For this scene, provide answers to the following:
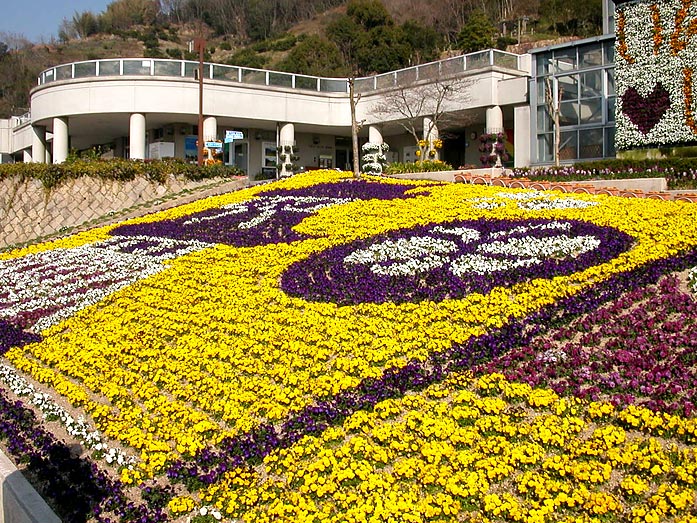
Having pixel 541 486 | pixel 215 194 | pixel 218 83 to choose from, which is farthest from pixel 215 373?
pixel 218 83

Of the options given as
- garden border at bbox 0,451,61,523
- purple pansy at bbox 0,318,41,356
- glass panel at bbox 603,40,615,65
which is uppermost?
glass panel at bbox 603,40,615,65

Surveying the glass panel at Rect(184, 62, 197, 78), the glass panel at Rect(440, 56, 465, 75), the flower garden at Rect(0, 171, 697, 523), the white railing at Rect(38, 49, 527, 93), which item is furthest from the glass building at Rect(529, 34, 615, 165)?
the glass panel at Rect(184, 62, 197, 78)

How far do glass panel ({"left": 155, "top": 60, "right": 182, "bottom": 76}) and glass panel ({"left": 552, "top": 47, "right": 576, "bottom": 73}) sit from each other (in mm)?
17516

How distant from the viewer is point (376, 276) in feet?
32.6

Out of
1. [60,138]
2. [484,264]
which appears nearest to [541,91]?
[484,264]

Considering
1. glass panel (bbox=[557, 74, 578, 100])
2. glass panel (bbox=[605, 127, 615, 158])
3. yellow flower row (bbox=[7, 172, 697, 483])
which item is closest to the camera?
yellow flower row (bbox=[7, 172, 697, 483])

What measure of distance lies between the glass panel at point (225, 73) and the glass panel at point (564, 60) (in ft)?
51.2

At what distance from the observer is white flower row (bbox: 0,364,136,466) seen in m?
6.21

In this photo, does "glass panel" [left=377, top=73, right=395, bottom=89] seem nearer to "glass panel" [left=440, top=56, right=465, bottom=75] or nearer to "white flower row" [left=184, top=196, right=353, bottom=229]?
"glass panel" [left=440, top=56, right=465, bottom=75]

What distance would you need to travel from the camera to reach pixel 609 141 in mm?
26266

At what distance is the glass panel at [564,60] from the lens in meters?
27.5

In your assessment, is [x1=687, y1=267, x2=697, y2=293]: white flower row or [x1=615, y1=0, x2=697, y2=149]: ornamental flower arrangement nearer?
[x1=687, y1=267, x2=697, y2=293]: white flower row

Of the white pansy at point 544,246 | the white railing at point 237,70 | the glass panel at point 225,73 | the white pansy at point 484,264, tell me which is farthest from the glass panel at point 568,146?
the white pansy at point 484,264

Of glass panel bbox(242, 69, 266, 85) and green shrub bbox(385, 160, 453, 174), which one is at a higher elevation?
glass panel bbox(242, 69, 266, 85)
